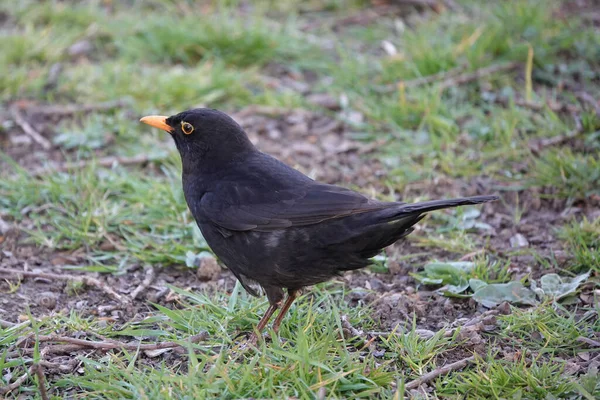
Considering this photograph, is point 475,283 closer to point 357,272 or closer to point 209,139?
point 357,272

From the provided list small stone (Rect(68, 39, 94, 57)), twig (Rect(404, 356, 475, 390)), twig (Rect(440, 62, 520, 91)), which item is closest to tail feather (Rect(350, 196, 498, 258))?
twig (Rect(404, 356, 475, 390))

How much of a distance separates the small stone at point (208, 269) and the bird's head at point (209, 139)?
25.4 inches

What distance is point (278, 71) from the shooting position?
745 cm

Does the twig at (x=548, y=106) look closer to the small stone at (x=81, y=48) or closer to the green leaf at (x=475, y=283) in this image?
the green leaf at (x=475, y=283)

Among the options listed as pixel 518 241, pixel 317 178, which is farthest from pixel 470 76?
pixel 518 241

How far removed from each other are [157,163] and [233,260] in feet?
7.20

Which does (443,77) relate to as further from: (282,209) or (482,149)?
(282,209)

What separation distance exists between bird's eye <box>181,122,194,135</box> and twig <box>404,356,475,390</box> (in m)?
1.97

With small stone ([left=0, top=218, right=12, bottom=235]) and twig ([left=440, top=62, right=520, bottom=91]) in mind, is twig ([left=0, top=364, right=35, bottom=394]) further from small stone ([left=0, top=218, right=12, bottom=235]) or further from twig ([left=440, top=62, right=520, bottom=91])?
twig ([left=440, top=62, right=520, bottom=91])

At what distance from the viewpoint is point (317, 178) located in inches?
232

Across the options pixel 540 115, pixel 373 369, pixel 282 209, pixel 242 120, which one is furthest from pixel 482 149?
pixel 373 369

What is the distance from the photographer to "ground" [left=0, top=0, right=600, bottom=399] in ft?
12.2

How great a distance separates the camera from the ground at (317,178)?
3.73 meters

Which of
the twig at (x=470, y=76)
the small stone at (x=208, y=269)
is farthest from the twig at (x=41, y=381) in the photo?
the twig at (x=470, y=76)
